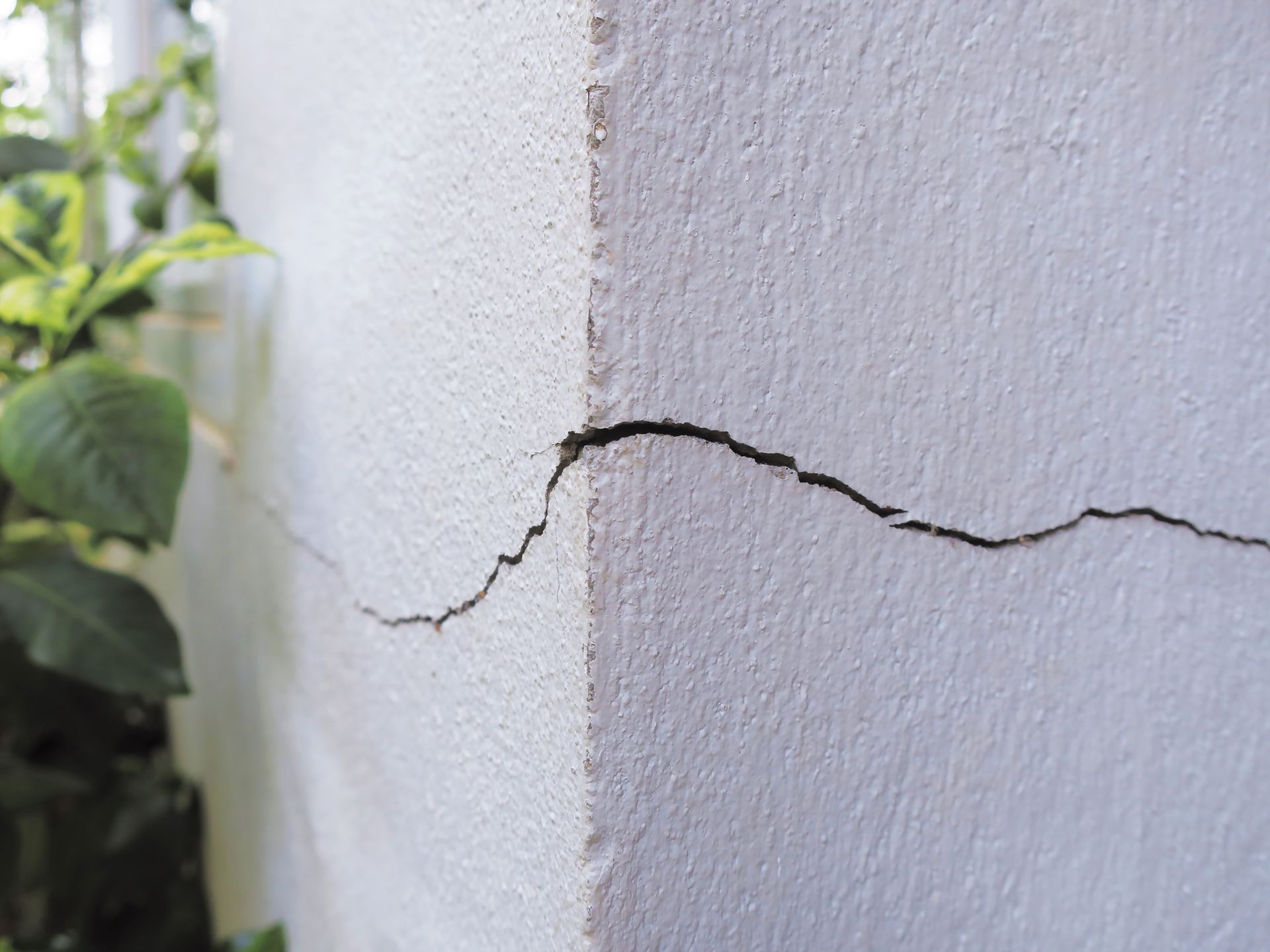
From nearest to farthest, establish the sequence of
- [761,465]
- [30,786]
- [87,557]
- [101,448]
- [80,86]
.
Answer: [761,465]
[101,448]
[30,786]
[87,557]
[80,86]

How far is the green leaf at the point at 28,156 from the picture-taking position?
1129 mm

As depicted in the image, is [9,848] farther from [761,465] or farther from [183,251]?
[761,465]

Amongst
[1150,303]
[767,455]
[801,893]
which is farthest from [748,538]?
[1150,303]

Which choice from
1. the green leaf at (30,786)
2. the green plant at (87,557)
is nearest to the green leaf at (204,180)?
the green plant at (87,557)

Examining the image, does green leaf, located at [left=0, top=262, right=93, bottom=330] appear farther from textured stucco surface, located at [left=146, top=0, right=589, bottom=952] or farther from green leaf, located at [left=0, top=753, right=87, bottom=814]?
green leaf, located at [left=0, top=753, right=87, bottom=814]

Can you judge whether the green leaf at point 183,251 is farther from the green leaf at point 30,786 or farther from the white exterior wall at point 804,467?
the green leaf at point 30,786

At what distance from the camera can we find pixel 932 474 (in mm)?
494

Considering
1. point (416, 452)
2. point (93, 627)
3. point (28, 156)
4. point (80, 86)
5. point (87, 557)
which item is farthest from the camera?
point (80, 86)

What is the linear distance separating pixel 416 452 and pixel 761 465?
234mm

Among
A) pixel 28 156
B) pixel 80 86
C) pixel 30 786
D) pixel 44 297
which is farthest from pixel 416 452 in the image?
pixel 80 86

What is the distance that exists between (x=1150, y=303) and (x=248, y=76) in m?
0.88

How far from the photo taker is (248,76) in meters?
0.95

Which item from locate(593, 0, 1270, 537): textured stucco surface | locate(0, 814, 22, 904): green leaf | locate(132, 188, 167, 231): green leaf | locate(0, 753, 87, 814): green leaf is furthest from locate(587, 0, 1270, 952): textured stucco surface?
locate(132, 188, 167, 231): green leaf

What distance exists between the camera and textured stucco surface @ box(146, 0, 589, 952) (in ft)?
1.39
